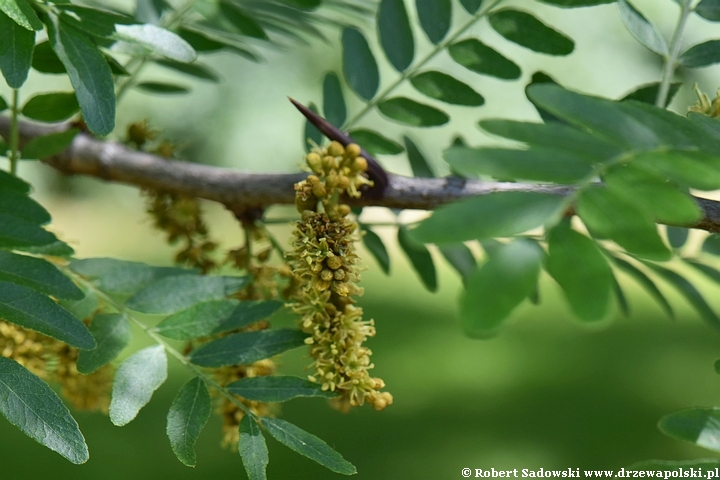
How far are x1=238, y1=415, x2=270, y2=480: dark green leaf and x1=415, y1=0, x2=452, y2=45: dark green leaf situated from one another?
343 millimetres

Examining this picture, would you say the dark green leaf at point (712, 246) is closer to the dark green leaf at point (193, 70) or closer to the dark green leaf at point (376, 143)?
the dark green leaf at point (376, 143)

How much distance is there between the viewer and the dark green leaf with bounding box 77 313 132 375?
49cm

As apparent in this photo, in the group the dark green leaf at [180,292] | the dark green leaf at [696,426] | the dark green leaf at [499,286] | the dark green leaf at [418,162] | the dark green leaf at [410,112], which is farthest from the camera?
the dark green leaf at [418,162]

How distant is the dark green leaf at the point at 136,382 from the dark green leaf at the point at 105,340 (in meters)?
0.02

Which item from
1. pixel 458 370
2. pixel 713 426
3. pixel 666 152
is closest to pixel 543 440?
pixel 458 370

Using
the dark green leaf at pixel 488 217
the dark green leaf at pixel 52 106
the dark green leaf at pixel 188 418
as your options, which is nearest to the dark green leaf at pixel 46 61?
the dark green leaf at pixel 52 106

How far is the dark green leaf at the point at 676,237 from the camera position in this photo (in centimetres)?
77

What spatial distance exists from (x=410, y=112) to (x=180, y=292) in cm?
24

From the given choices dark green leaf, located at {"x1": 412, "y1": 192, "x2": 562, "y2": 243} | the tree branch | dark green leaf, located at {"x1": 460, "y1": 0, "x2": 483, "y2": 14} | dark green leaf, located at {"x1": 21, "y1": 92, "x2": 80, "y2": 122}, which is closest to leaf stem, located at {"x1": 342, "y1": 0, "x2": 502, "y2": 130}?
dark green leaf, located at {"x1": 460, "y1": 0, "x2": 483, "y2": 14}

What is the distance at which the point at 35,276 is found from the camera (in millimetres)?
469

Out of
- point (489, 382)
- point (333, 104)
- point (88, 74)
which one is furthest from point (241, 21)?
point (489, 382)

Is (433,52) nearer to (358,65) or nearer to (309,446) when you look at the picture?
(358,65)

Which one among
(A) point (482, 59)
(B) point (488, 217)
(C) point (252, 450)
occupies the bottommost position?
(C) point (252, 450)

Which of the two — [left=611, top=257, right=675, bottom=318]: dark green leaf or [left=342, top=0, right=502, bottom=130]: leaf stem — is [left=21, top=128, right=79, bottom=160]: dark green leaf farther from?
[left=611, top=257, right=675, bottom=318]: dark green leaf
